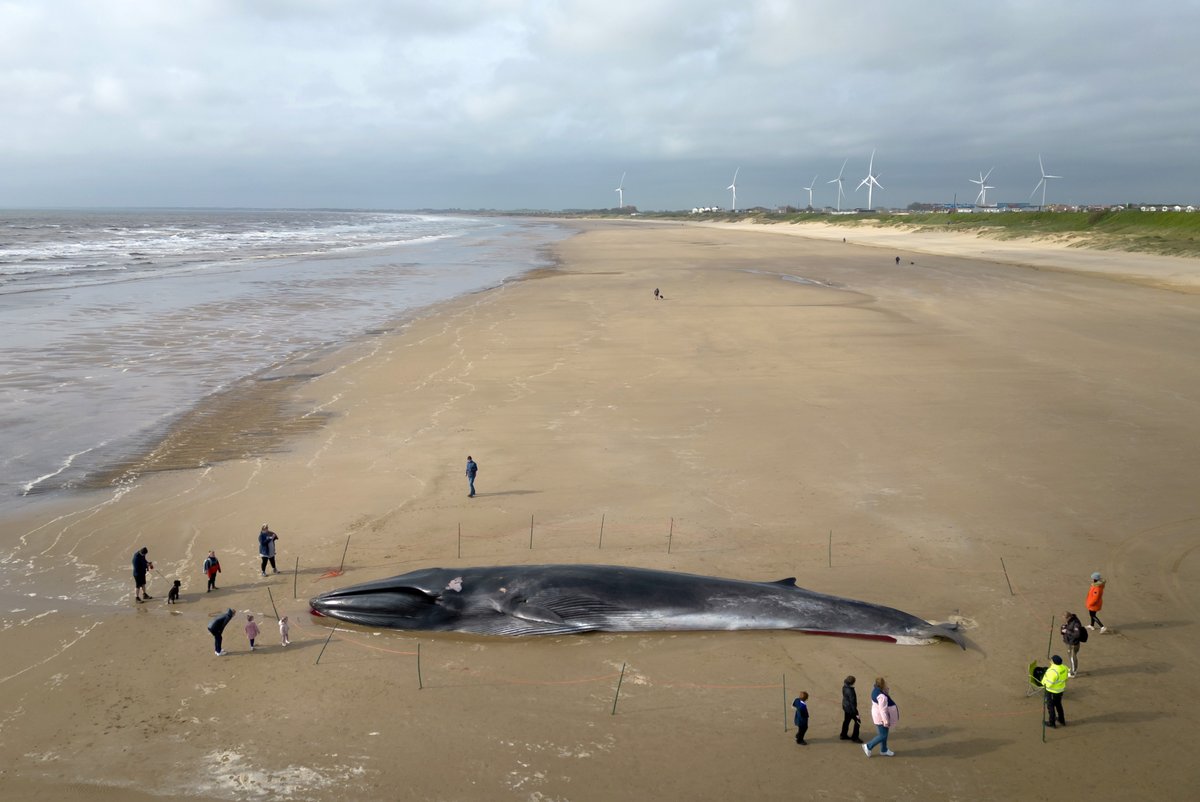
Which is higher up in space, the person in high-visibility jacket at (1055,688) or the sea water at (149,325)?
the sea water at (149,325)

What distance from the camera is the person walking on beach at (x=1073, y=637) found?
9.97 metres

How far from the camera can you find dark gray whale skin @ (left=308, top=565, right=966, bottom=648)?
11.0 metres

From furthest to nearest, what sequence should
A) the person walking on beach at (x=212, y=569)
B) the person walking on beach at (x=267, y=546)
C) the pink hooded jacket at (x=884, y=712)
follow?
the person walking on beach at (x=267, y=546), the person walking on beach at (x=212, y=569), the pink hooded jacket at (x=884, y=712)

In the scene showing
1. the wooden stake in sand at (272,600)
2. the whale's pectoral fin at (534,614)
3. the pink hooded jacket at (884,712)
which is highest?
the pink hooded jacket at (884,712)

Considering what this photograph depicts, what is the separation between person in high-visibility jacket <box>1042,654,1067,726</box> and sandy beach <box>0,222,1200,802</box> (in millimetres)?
204

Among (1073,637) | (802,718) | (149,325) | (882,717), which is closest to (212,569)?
(802,718)

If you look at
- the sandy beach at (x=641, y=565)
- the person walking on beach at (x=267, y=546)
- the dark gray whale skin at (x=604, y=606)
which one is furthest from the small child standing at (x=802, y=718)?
the person walking on beach at (x=267, y=546)

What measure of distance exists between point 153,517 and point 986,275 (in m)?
57.0

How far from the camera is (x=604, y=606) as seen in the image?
11195 millimetres

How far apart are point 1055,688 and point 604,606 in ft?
17.9

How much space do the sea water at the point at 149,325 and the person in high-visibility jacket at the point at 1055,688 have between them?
1793 centimetres

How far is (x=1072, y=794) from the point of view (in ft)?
26.7

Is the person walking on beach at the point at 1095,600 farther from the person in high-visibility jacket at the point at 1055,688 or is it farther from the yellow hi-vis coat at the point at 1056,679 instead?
the yellow hi-vis coat at the point at 1056,679

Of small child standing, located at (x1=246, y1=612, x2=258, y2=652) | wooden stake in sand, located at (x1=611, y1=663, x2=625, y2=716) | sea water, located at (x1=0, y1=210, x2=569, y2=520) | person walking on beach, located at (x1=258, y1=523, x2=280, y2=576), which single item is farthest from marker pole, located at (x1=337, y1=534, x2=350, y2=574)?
sea water, located at (x1=0, y1=210, x2=569, y2=520)
